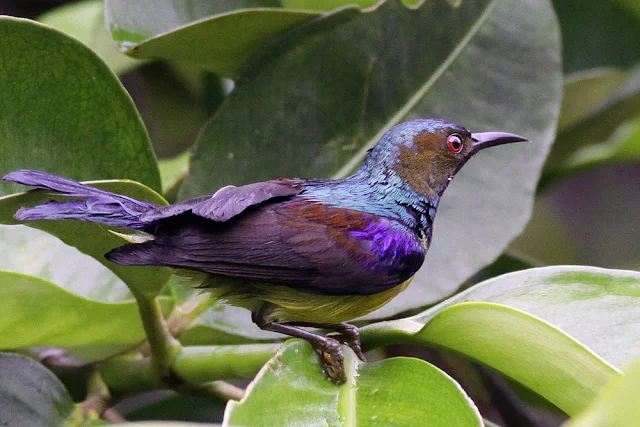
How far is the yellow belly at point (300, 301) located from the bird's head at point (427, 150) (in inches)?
15.5

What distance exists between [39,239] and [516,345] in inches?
49.8

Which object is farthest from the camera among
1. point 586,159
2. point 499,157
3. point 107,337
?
point 586,159

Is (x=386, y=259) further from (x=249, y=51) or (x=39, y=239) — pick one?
(x=39, y=239)

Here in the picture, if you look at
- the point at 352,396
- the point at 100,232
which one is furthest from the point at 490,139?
the point at 100,232

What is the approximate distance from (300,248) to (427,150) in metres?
0.64

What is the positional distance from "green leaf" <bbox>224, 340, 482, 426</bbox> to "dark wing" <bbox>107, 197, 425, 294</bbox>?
236 mm

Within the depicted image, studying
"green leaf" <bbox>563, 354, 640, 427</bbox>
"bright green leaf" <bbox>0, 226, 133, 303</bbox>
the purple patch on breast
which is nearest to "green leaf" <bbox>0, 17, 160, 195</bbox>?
"bright green leaf" <bbox>0, 226, 133, 303</bbox>

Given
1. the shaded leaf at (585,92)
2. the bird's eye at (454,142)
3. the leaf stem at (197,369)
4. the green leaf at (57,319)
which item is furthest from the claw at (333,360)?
the shaded leaf at (585,92)

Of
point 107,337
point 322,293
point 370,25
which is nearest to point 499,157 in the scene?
point 370,25

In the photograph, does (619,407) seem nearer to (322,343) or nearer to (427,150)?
(322,343)

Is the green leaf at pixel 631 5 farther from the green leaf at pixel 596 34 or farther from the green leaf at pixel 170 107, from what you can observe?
the green leaf at pixel 170 107

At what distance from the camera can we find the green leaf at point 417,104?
2090 millimetres

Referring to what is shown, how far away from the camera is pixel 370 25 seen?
2.21m

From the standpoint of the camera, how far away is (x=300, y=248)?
5.70 ft
